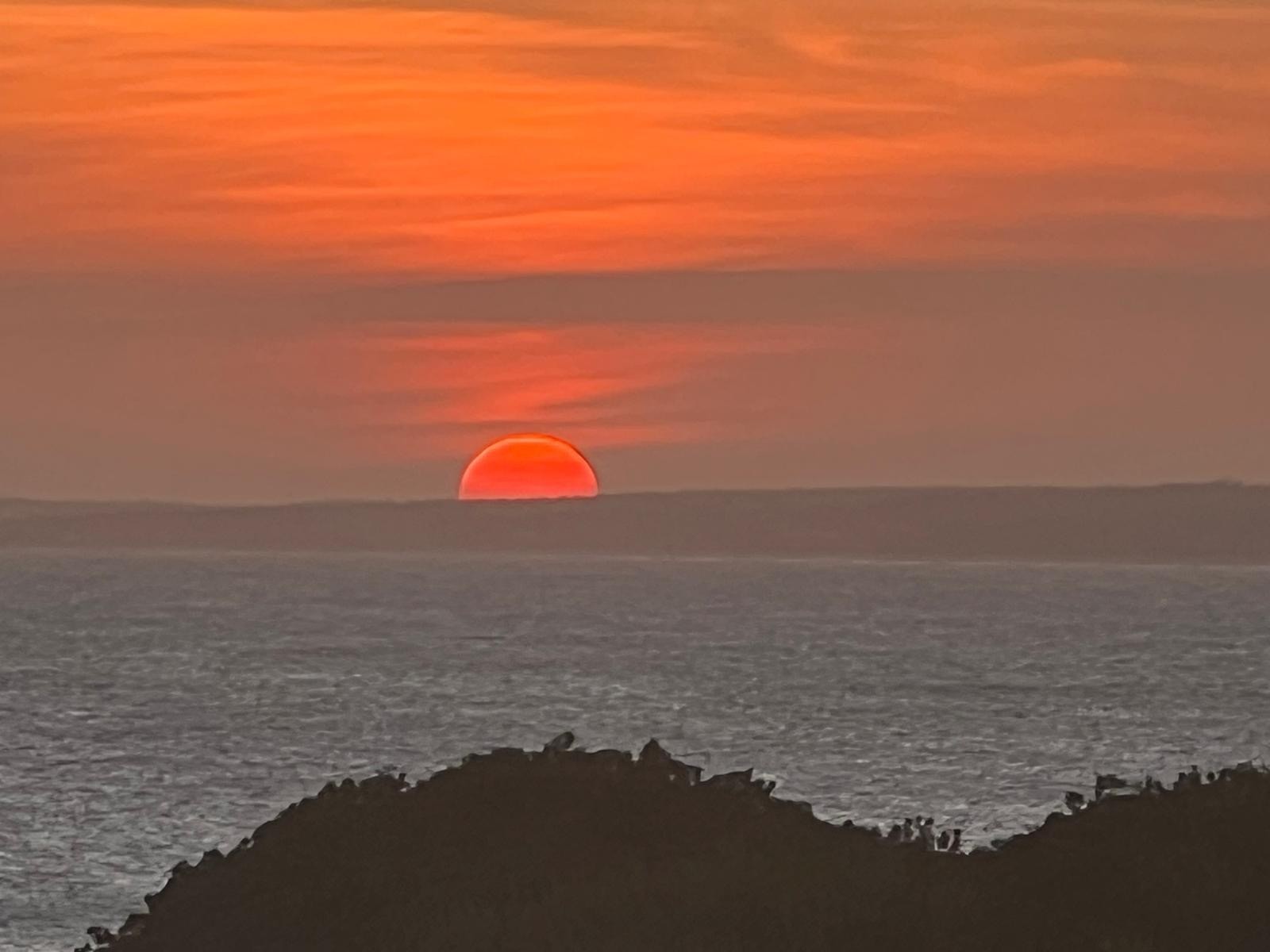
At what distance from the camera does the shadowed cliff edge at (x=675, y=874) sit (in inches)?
991

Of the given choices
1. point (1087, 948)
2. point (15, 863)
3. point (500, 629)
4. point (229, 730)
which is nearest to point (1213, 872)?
point (1087, 948)

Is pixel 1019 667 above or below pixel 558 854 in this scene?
above

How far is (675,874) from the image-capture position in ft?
86.1

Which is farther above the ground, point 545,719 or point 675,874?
point 545,719

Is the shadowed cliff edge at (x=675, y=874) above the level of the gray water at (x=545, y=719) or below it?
below

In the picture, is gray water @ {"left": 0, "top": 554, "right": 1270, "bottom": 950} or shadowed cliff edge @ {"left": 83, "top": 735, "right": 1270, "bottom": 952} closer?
shadowed cliff edge @ {"left": 83, "top": 735, "right": 1270, "bottom": 952}

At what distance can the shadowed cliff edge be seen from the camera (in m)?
25.2

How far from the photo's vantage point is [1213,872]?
25.9 m

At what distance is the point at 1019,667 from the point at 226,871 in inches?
4808

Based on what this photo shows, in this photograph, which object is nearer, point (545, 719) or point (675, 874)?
point (675, 874)

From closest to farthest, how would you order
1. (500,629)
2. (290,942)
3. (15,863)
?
(290,942) < (15,863) < (500,629)

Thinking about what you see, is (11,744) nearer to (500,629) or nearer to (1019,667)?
(1019,667)

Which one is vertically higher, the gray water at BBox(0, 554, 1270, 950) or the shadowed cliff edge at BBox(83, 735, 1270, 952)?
the gray water at BBox(0, 554, 1270, 950)

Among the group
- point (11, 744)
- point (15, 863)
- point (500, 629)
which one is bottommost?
point (15, 863)
